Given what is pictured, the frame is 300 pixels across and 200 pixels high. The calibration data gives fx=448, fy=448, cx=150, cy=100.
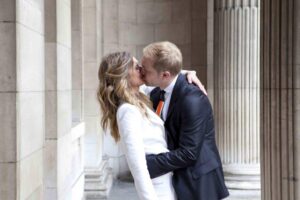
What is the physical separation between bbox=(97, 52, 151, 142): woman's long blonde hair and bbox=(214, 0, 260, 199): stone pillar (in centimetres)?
561

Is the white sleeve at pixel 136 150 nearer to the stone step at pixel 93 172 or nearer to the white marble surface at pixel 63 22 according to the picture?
the white marble surface at pixel 63 22

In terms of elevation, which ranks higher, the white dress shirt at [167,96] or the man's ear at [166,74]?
the man's ear at [166,74]

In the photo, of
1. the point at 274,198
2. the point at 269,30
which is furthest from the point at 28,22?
the point at 274,198

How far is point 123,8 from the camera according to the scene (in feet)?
34.8

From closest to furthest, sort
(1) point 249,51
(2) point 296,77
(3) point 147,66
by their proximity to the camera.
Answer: (3) point 147,66, (2) point 296,77, (1) point 249,51

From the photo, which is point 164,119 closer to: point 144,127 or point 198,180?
point 144,127

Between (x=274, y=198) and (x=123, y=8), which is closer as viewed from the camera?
(x=274, y=198)

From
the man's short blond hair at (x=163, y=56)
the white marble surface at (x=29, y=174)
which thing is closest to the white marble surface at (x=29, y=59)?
the white marble surface at (x=29, y=174)

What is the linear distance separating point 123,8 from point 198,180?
834 centimetres

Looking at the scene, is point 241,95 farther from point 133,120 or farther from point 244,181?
point 133,120

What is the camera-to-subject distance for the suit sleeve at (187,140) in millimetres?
2672

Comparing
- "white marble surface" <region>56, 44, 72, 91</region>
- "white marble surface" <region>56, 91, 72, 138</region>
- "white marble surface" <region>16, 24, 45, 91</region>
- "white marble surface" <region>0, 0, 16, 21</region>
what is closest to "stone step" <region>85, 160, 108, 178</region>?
"white marble surface" <region>56, 91, 72, 138</region>

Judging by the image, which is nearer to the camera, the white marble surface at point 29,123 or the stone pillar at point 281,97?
the white marble surface at point 29,123

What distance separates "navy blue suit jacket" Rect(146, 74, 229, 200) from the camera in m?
2.68
